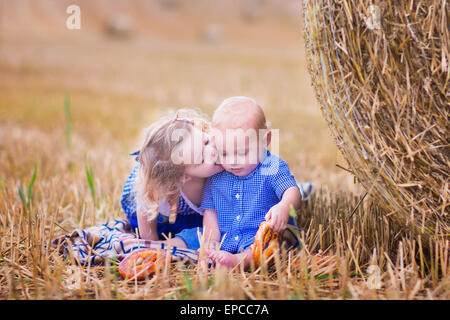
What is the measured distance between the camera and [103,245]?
2461mm

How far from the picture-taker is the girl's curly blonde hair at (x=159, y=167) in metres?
2.36

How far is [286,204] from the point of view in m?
2.22

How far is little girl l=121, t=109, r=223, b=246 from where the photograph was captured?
2357 millimetres

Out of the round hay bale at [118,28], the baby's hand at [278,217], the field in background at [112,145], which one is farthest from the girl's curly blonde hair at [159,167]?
the round hay bale at [118,28]

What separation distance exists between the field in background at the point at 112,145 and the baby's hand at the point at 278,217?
16cm

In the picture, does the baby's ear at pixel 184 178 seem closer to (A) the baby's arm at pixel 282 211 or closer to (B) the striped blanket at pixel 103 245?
(B) the striped blanket at pixel 103 245

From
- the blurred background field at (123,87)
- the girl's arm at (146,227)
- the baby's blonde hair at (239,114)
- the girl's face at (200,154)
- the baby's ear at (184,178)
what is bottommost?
the girl's arm at (146,227)

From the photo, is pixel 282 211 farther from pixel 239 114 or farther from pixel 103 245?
pixel 103 245

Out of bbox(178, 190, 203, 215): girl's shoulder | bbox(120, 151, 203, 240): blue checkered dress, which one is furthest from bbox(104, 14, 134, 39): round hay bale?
bbox(178, 190, 203, 215): girl's shoulder

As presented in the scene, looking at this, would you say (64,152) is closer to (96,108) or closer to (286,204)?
(96,108)

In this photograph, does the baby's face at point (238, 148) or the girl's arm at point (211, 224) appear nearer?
the baby's face at point (238, 148)
